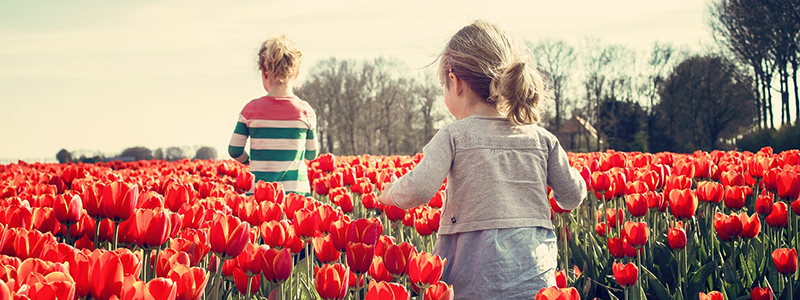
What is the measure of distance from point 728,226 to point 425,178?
5.24ft

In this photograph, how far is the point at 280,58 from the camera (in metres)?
5.20

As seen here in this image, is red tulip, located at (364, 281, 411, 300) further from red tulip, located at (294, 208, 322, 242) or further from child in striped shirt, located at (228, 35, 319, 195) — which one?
child in striped shirt, located at (228, 35, 319, 195)

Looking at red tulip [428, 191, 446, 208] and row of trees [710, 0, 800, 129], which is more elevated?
row of trees [710, 0, 800, 129]

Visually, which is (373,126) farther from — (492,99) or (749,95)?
Answer: (492,99)

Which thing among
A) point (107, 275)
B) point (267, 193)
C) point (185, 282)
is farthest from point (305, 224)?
point (107, 275)

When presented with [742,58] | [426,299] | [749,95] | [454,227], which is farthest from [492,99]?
[749,95]

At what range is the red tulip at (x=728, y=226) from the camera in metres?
3.36

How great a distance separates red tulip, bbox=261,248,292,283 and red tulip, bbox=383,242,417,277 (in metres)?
0.33

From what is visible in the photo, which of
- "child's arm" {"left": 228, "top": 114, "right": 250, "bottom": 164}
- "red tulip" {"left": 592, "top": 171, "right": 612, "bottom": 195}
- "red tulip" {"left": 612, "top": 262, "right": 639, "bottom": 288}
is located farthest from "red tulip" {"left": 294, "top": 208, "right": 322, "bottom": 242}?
"child's arm" {"left": 228, "top": 114, "right": 250, "bottom": 164}

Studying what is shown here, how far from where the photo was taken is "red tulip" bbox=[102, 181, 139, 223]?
232cm

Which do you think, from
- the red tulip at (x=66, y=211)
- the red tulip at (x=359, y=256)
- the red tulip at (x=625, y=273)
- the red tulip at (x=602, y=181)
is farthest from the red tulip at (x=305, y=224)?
the red tulip at (x=602, y=181)

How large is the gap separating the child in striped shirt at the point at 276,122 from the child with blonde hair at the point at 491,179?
2.40 metres

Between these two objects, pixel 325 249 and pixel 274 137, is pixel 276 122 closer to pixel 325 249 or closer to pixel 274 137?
pixel 274 137

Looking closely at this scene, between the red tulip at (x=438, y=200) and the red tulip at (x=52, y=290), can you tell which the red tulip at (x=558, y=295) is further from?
the red tulip at (x=438, y=200)
